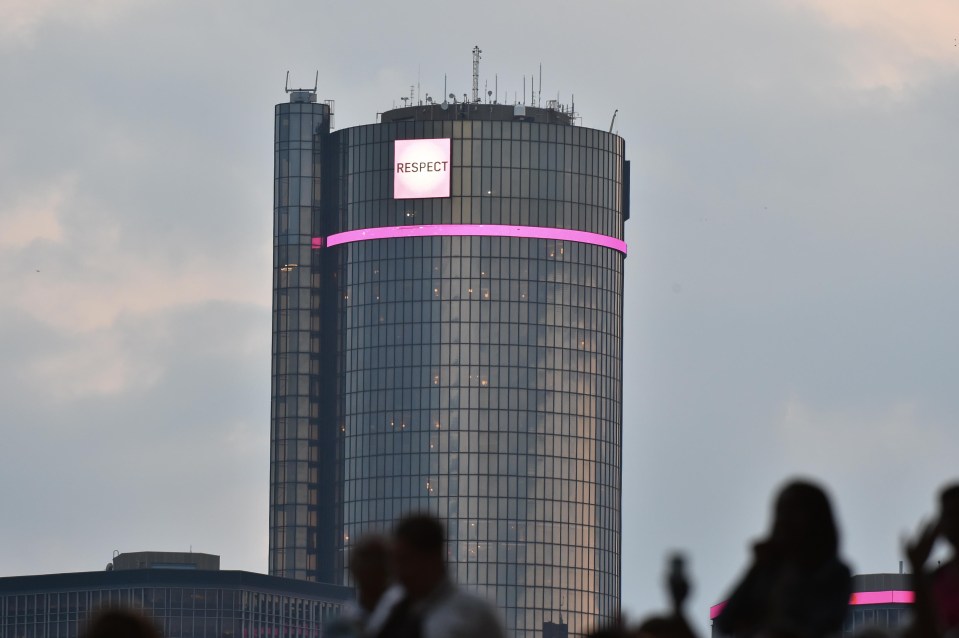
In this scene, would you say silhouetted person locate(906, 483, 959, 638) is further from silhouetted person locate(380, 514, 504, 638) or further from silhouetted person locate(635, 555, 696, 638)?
silhouetted person locate(380, 514, 504, 638)

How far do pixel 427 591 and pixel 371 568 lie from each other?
2.94 meters

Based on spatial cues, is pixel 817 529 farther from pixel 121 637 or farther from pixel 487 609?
pixel 121 637

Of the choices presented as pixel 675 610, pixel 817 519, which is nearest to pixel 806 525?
pixel 817 519

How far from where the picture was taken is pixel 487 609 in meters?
18.7

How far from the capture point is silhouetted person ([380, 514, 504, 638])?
61.7ft

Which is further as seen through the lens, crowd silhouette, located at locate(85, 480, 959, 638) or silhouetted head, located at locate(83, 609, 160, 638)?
crowd silhouette, located at locate(85, 480, 959, 638)

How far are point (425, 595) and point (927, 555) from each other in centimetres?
378

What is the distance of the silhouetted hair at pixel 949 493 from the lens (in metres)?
20.3

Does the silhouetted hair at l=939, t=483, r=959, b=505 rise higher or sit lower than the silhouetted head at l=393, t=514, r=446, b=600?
higher

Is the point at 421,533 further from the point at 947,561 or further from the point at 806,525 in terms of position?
the point at 947,561

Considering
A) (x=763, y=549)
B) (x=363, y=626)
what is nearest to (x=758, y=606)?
(x=763, y=549)

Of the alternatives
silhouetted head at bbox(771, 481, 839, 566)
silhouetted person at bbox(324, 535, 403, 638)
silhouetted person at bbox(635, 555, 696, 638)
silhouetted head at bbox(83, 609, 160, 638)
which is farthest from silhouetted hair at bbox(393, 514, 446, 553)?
silhouetted head at bbox(83, 609, 160, 638)

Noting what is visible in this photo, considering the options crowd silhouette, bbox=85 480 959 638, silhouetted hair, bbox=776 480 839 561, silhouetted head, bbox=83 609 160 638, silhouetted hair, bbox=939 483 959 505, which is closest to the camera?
silhouetted head, bbox=83 609 160 638

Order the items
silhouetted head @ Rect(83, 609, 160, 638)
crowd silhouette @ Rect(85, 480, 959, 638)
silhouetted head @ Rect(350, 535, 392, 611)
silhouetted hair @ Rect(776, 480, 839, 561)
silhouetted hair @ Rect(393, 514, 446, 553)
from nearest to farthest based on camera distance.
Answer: silhouetted head @ Rect(83, 609, 160, 638), crowd silhouette @ Rect(85, 480, 959, 638), silhouetted hair @ Rect(393, 514, 446, 553), silhouetted hair @ Rect(776, 480, 839, 561), silhouetted head @ Rect(350, 535, 392, 611)
